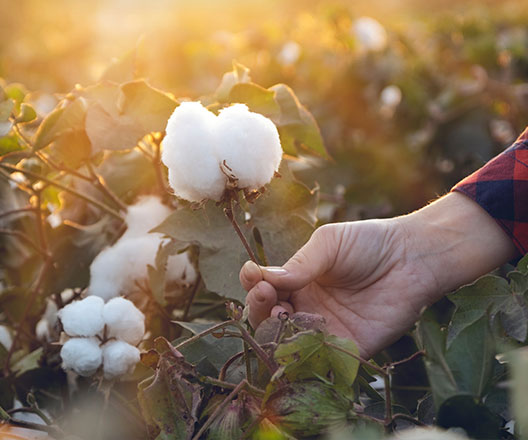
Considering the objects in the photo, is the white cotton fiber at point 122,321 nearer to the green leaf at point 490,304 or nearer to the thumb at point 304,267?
the thumb at point 304,267

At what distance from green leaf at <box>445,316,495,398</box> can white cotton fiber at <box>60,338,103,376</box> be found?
453 millimetres

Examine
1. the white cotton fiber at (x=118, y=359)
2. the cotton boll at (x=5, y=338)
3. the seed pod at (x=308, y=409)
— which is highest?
the seed pod at (x=308, y=409)

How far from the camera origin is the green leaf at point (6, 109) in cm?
86

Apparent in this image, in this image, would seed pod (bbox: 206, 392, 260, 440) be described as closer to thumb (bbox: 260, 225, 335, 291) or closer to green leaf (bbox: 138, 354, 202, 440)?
green leaf (bbox: 138, 354, 202, 440)

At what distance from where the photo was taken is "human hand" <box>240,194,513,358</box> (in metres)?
0.84

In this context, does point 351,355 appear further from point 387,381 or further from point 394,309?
point 394,309

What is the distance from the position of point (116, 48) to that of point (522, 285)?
3996 millimetres

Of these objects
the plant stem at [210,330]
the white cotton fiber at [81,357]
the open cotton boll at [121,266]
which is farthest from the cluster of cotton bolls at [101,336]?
the plant stem at [210,330]

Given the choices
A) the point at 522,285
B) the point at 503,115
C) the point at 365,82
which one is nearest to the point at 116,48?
the point at 365,82

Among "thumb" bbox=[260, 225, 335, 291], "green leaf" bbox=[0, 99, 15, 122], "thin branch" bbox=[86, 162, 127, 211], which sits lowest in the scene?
"thumb" bbox=[260, 225, 335, 291]

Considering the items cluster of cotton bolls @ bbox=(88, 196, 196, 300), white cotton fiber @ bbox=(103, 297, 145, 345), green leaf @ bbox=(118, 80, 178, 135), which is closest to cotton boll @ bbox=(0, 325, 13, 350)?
cluster of cotton bolls @ bbox=(88, 196, 196, 300)

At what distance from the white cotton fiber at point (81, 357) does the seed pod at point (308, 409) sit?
12.6 inches

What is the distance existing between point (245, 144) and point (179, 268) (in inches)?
13.0

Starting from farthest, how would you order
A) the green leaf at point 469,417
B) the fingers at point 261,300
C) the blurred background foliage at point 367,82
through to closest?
the blurred background foliage at point 367,82, the fingers at point 261,300, the green leaf at point 469,417
